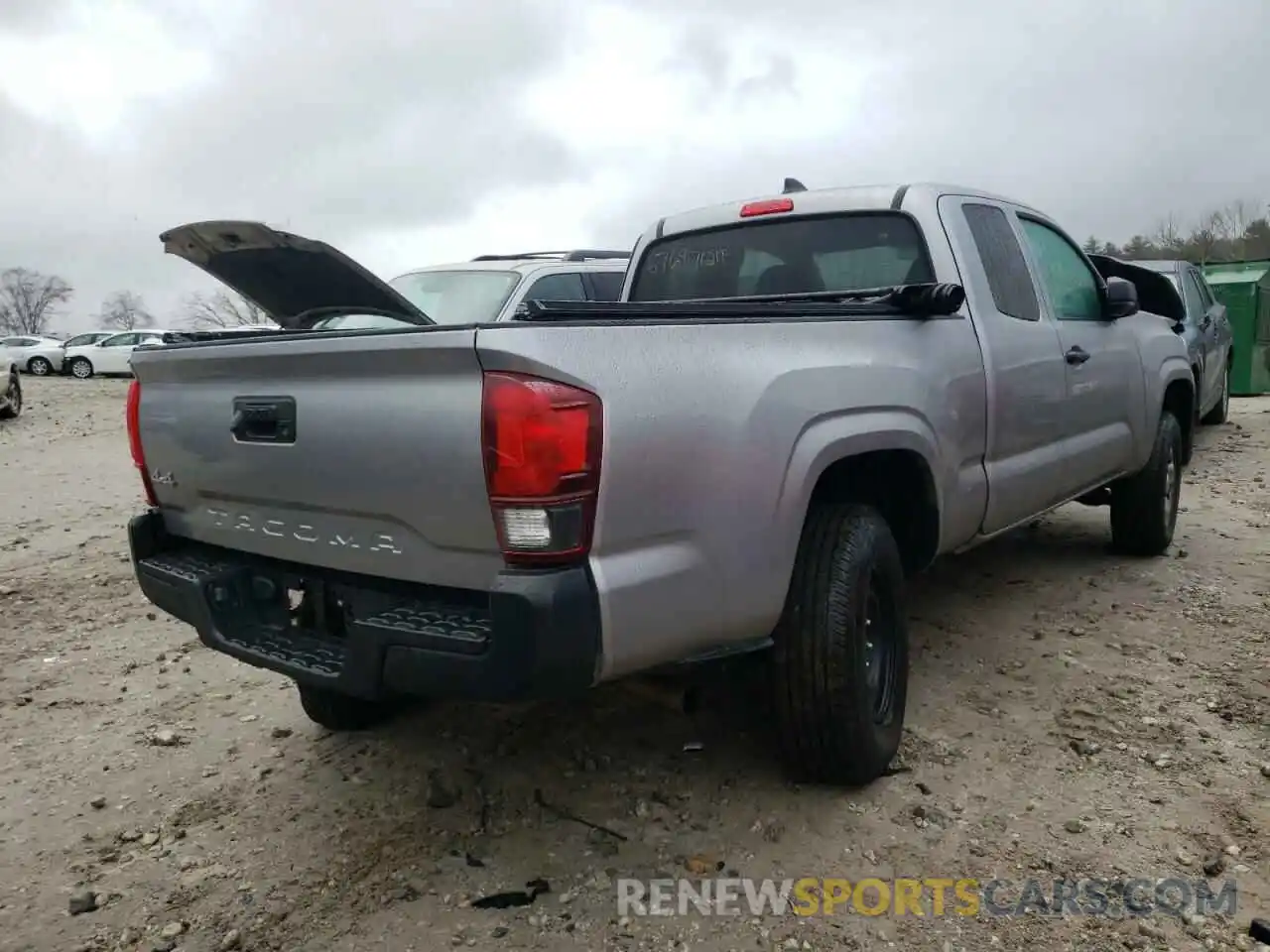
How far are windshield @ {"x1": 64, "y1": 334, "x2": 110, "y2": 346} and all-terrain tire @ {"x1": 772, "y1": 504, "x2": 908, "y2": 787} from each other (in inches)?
1281

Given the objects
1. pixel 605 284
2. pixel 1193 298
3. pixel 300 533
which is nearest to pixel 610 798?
pixel 300 533

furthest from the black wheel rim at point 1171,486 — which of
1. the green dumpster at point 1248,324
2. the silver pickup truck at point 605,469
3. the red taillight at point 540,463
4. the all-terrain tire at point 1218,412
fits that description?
the green dumpster at point 1248,324

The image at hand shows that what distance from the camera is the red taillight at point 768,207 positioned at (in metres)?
4.13

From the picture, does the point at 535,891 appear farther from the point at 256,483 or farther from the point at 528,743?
the point at 256,483

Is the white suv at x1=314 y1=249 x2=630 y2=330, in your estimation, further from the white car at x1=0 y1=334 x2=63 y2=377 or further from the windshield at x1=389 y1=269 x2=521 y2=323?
the white car at x1=0 y1=334 x2=63 y2=377

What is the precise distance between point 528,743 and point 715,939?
3.90ft

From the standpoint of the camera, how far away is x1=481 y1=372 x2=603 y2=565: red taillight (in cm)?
212

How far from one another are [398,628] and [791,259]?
2.47m

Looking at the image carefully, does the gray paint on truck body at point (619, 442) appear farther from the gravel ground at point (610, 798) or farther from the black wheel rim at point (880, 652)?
the gravel ground at point (610, 798)

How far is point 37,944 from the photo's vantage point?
2.50 m

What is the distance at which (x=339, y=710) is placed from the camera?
355 centimetres

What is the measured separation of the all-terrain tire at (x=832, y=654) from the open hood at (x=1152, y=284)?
14.3ft

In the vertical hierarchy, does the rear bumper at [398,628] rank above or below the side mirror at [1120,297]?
below

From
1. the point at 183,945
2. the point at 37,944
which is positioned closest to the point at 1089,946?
the point at 183,945
